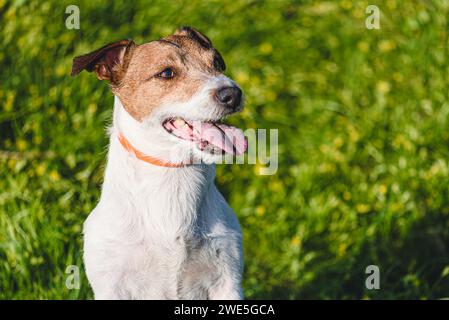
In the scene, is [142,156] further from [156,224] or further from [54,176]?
[54,176]

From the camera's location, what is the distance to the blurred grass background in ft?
16.9

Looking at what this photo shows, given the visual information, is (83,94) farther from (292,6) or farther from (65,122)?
(292,6)

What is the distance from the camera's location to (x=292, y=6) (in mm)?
7238

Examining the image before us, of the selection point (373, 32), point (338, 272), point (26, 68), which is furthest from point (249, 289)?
point (373, 32)

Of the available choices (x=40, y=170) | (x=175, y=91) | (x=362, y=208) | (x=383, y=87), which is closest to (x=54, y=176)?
(x=40, y=170)

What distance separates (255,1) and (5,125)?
8.70 ft

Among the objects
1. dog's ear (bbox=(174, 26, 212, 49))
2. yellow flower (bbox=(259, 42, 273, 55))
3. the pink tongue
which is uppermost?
yellow flower (bbox=(259, 42, 273, 55))

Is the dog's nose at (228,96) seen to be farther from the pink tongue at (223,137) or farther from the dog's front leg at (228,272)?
the dog's front leg at (228,272)

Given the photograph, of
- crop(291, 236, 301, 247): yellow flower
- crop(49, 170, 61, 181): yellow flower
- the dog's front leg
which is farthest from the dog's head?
crop(291, 236, 301, 247): yellow flower

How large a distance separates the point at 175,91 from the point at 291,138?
277cm

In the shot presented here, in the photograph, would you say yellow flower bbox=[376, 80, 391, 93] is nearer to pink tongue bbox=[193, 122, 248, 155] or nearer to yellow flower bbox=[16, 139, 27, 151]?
yellow flower bbox=[16, 139, 27, 151]

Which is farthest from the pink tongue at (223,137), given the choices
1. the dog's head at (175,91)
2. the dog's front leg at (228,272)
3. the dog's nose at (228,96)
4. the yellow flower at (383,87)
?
the yellow flower at (383,87)

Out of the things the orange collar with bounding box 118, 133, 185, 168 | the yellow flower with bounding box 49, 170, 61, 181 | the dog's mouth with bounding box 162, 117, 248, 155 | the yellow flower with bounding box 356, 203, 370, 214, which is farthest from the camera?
the yellow flower with bounding box 356, 203, 370, 214

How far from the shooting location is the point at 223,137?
359 cm
